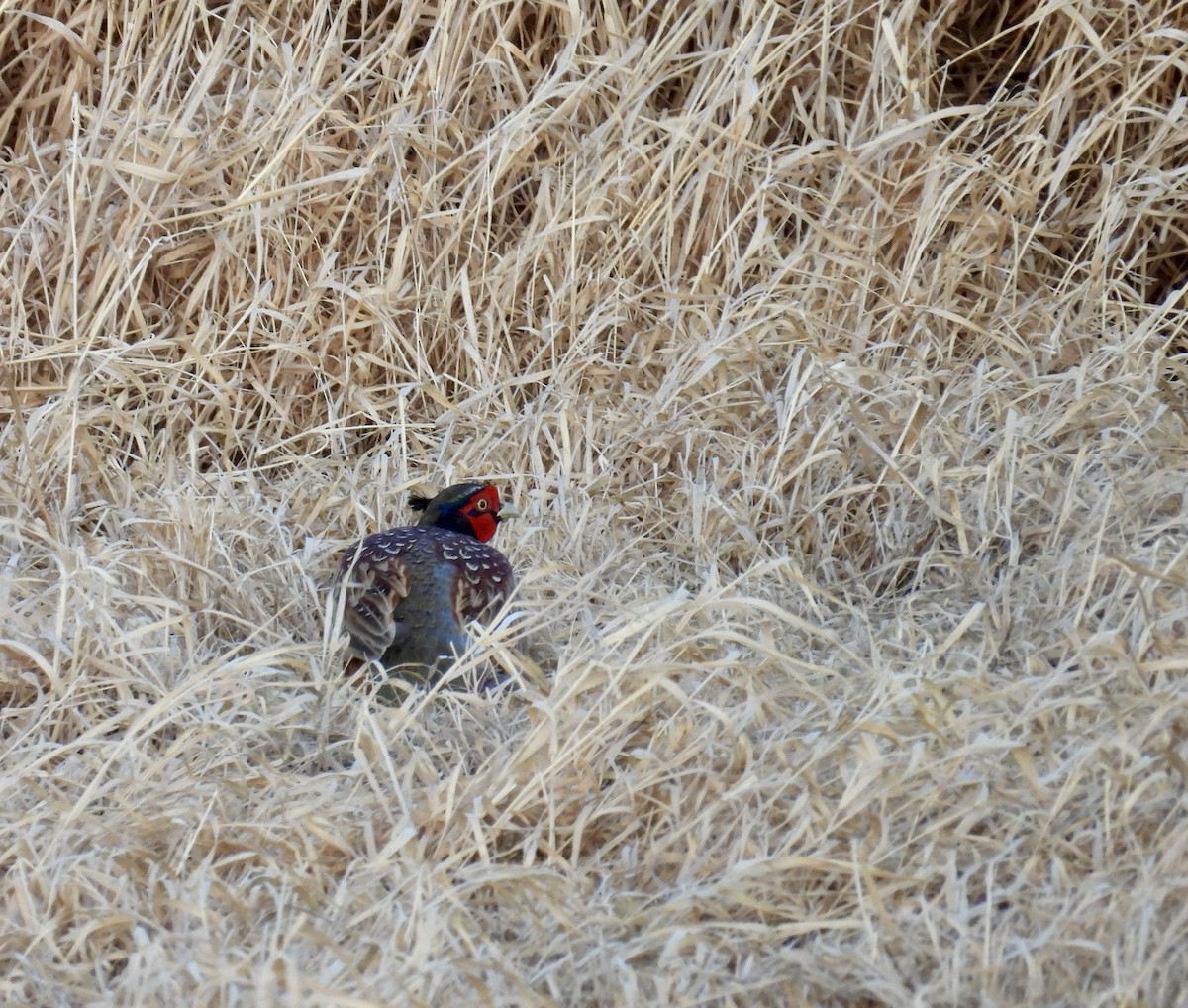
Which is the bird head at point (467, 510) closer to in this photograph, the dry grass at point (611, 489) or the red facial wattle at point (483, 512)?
the red facial wattle at point (483, 512)

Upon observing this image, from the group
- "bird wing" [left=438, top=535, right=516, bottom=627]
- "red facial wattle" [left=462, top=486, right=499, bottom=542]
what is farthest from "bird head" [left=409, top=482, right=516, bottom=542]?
"bird wing" [left=438, top=535, right=516, bottom=627]

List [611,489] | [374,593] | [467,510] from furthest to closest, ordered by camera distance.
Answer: [611,489]
[467,510]
[374,593]

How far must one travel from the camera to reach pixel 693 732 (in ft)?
8.95

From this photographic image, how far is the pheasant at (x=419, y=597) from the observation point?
3.22 metres

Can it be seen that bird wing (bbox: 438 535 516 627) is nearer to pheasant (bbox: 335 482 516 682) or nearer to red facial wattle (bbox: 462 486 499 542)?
pheasant (bbox: 335 482 516 682)

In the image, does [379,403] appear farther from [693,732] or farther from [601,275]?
[693,732]

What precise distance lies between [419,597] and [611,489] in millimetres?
768

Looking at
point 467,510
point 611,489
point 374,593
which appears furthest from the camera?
point 611,489

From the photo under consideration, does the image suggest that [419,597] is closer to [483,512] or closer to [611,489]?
[483,512]

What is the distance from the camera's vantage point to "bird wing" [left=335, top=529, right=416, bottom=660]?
3217mm

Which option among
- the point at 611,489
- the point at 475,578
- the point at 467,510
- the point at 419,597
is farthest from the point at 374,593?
the point at 611,489

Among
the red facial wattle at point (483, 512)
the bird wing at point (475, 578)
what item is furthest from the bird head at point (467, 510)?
the bird wing at point (475, 578)

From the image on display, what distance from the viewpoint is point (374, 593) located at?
Answer: 3.23 metres

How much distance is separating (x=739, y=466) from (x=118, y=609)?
145 centimetres
